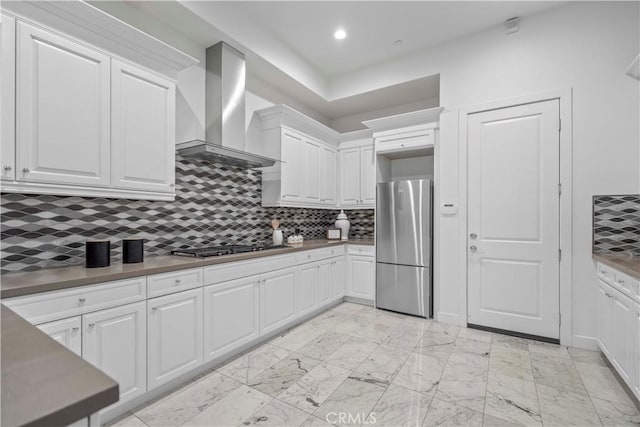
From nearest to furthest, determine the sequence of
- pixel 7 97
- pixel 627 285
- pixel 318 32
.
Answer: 1. pixel 7 97
2. pixel 627 285
3. pixel 318 32

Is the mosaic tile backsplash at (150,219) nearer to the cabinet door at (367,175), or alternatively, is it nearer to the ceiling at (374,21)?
the cabinet door at (367,175)

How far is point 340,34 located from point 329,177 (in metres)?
1.83

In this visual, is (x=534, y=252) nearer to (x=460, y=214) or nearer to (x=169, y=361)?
(x=460, y=214)

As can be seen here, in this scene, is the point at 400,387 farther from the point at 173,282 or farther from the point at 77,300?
→ the point at 77,300

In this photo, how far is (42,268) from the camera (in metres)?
1.99

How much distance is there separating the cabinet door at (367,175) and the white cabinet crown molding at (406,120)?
41 centimetres

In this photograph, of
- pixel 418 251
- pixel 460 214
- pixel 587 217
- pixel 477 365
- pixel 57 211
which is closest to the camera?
pixel 57 211

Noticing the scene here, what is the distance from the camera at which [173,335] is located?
2125mm

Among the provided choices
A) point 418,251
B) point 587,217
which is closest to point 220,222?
point 418,251

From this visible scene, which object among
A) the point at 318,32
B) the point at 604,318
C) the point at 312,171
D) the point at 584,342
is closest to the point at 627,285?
the point at 604,318

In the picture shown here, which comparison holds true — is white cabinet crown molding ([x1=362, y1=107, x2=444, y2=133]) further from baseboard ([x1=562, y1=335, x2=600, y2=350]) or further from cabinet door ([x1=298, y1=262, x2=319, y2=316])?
baseboard ([x1=562, y1=335, x2=600, y2=350])

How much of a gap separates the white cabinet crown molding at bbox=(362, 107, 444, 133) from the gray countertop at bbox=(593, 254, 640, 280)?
2.09 metres

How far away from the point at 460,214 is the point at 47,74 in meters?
3.67

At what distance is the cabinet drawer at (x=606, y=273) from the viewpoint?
2340mm
